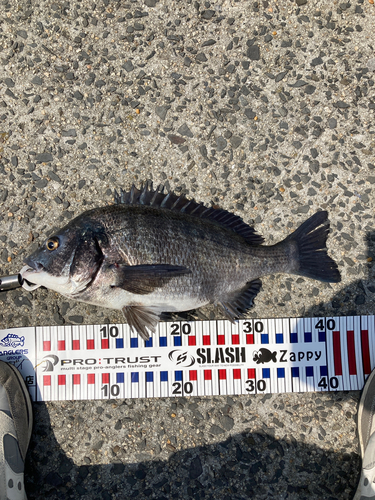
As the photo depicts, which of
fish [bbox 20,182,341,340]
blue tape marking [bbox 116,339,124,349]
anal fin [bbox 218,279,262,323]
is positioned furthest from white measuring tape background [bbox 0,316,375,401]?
fish [bbox 20,182,341,340]

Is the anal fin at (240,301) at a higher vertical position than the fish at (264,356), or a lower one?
higher

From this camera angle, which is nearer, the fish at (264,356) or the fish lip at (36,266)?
the fish lip at (36,266)

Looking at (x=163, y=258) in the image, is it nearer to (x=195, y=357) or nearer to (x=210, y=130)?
(x=195, y=357)

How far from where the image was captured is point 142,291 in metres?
2.35

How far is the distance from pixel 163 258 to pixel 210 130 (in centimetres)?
122

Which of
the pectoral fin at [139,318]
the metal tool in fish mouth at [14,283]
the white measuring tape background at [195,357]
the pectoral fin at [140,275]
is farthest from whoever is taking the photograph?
the white measuring tape background at [195,357]

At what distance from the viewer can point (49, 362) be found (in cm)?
274

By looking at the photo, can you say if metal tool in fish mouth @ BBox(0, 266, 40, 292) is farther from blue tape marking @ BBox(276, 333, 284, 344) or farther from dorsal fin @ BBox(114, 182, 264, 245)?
blue tape marking @ BBox(276, 333, 284, 344)

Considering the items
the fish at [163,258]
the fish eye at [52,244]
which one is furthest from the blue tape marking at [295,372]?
the fish eye at [52,244]

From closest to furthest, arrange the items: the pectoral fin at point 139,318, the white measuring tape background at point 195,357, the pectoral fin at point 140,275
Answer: the pectoral fin at point 140,275 < the pectoral fin at point 139,318 < the white measuring tape background at point 195,357

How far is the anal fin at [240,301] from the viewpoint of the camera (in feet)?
8.58

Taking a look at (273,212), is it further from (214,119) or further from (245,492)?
(245,492)

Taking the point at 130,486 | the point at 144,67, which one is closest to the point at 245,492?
the point at 130,486

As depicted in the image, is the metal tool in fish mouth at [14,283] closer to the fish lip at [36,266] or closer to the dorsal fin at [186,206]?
the fish lip at [36,266]
